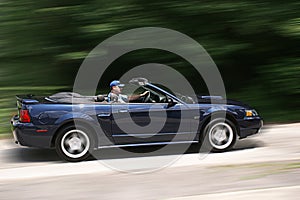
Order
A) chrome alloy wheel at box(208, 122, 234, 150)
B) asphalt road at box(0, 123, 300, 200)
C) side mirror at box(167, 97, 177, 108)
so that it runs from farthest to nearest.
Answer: chrome alloy wheel at box(208, 122, 234, 150) → side mirror at box(167, 97, 177, 108) → asphalt road at box(0, 123, 300, 200)

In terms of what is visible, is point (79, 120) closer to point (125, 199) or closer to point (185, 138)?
point (185, 138)

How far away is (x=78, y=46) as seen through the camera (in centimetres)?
1108

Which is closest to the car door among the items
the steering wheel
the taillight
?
the steering wheel

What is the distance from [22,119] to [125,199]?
2797 mm

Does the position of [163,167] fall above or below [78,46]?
below

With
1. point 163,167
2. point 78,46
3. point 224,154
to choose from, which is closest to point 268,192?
point 163,167

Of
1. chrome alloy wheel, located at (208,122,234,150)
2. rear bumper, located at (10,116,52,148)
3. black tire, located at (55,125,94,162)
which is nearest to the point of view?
rear bumper, located at (10,116,52,148)

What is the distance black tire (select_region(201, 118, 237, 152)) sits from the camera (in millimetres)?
7852

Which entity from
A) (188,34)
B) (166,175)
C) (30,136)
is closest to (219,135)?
(166,175)

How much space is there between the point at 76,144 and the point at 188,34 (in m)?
4.55

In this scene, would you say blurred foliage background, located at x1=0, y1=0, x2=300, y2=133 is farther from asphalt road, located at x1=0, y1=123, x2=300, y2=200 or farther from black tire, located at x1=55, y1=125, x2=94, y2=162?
black tire, located at x1=55, y1=125, x2=94, y2=162

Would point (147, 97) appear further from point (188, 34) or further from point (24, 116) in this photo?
point (188, 34)

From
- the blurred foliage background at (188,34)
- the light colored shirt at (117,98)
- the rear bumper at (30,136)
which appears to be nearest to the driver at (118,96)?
the light colored shirt at (117,98)

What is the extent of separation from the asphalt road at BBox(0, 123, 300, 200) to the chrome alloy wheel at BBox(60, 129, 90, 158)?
0.20 m
